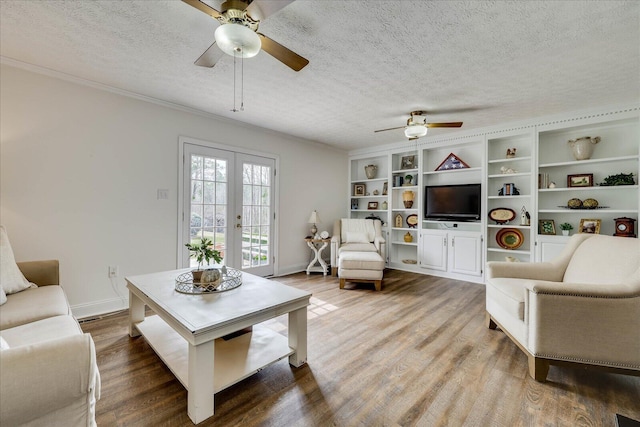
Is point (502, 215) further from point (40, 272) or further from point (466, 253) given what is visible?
point (40, 272)

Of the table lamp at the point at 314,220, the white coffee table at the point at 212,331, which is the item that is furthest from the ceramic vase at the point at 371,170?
the white coffee table at the point at 212,331

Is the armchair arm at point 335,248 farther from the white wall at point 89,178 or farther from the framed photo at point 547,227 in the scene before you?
the framed photo at point 547,227

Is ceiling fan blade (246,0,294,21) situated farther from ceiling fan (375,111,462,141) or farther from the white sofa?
ceiling fan (375,111,462,141)

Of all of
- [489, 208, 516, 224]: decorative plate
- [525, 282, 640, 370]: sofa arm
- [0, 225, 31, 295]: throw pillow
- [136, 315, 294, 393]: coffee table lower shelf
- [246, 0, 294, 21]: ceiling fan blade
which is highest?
[246, 0, 294, 21]: ceiling fan blade

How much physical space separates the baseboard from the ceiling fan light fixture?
2.79m

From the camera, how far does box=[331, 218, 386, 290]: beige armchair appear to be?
12.0ft

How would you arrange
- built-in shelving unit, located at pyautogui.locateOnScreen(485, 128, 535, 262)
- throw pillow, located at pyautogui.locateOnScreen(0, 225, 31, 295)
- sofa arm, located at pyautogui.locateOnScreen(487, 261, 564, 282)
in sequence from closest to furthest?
throw pillow, located at pyautogui.locateOnScreen(0, 225, 31, 295) < sofa arm, located at pyautogui.locateOnScreen(487, 261, 564, 282) < built-in shelving unit, located at pyautogui.locateOnScreen(485, 128, 535, 262)

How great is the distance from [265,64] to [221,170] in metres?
1.78

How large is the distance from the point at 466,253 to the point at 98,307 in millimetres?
4752

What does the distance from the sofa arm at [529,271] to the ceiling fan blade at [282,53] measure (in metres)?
2.34

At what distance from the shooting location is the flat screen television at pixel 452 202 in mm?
4145

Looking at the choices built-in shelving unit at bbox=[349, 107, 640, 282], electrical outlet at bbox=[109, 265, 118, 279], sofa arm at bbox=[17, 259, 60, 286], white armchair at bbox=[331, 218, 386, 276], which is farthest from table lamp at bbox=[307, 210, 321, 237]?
sofa arm at bbox=[17, 259, 60, 286]

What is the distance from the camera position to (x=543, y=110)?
3.32 m

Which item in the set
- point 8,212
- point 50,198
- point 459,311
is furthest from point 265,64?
point 459,311
